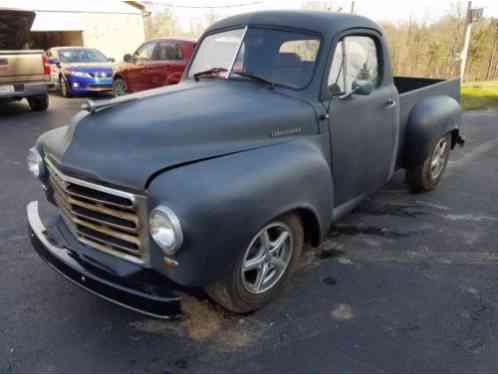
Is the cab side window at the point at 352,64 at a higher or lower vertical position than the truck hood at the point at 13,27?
lower

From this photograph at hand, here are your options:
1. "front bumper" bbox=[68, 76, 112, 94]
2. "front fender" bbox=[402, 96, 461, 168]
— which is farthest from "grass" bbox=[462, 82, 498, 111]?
"front bumper" bbox=[68, 76, 112, 94]

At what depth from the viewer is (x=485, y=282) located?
3.34m

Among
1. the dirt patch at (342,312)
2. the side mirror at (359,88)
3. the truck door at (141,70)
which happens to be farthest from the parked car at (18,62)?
the dirt patch at (342,312)

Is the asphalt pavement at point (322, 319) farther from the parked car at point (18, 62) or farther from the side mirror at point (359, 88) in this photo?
the parked car at point (18, 62)

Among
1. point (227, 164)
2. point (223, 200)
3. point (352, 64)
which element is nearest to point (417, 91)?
point (352, 64)

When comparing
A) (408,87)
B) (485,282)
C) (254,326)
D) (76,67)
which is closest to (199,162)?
(254,326)

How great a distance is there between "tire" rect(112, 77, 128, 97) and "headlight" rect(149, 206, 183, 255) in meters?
10.3

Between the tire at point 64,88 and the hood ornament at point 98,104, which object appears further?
the tire at point 64,88

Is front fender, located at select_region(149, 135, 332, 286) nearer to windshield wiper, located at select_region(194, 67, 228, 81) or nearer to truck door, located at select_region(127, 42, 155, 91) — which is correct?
windshield wiper, located at select_region(194, 67, 228, 81)

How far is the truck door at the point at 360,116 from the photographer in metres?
3.41

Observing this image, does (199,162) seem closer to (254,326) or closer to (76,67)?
(254,326)

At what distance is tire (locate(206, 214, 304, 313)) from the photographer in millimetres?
2648

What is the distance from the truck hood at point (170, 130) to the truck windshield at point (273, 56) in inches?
7.0

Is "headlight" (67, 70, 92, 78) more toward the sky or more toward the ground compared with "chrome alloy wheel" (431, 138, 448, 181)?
more toward the sky
